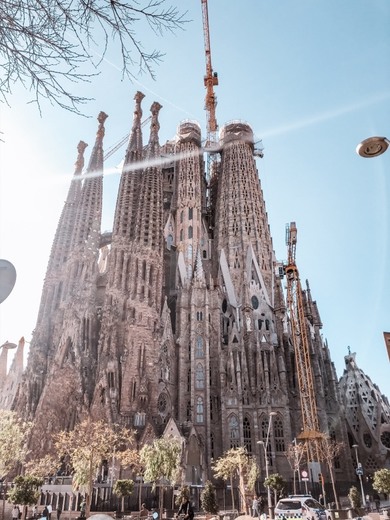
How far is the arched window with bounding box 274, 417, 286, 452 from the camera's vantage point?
44781mm

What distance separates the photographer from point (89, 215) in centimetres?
6053

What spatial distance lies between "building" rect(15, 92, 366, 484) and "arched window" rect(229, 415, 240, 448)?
11 cm

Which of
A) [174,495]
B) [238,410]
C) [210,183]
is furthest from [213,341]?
[210,183]

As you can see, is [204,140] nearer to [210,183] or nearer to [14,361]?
[210,183]

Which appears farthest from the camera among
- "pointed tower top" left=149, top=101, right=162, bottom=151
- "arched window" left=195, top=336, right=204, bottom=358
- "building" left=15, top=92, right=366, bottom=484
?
"pointed tower top" left=149, top=101, right=162, bottom=151

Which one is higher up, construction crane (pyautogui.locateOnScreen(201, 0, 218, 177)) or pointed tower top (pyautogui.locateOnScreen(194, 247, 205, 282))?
construction crane (pyautogui.locateOnScreen(201, 0, 218, 177))

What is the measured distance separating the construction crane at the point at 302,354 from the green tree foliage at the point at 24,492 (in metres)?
27.9

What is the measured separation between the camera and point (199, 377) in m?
45.4

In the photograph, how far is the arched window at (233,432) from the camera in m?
43.6

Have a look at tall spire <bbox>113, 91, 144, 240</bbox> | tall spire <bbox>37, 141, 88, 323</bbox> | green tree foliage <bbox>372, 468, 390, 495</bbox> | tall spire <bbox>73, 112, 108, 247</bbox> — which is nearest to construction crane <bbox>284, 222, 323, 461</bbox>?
green tree foliage <bbox>372, 468, 390, 495</bbox>

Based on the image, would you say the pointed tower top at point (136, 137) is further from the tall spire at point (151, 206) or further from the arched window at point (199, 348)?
the arched window at point (199, 348)

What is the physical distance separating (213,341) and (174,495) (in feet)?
70.2

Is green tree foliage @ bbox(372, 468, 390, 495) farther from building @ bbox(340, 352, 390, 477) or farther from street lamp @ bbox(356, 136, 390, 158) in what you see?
street lamp @ bbox(356, 136, 390, 158)

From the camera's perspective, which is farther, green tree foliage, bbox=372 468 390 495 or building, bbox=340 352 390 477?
building, bbox=340 352 390 477
